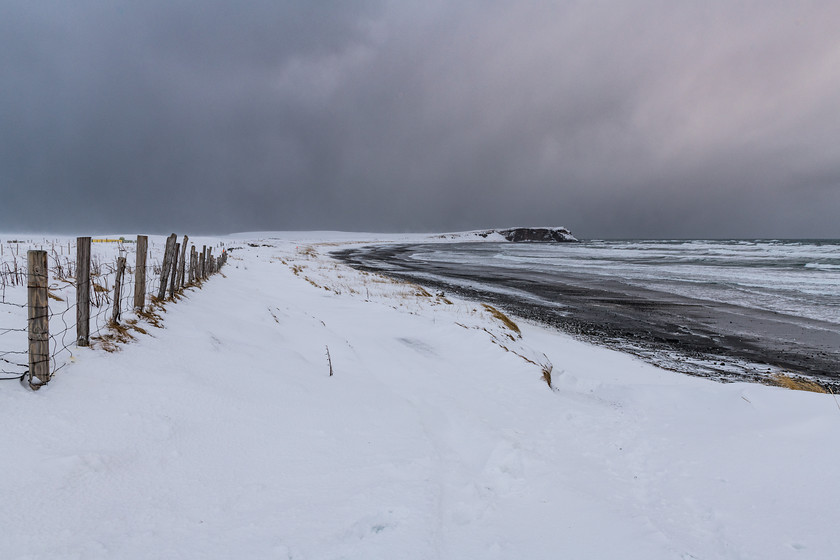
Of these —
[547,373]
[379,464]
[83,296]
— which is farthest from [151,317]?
[547,373]

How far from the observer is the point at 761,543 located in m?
2.83

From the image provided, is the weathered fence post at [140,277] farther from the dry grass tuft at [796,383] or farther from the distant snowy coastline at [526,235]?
the distant snowy coastline at [526,235]

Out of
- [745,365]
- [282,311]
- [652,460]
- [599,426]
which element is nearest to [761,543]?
[652,460]

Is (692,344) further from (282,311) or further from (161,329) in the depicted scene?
(161,329)

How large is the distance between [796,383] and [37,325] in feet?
36.9

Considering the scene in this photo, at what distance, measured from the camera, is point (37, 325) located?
10.5 feet

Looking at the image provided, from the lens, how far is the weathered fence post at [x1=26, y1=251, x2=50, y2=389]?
314cm

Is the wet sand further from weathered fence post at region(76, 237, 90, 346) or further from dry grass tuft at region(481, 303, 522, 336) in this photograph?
weathered fence post at region(76, 237, 90, 346)

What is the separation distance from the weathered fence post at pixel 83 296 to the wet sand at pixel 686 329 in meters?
10.5

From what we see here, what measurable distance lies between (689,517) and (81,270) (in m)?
6.23

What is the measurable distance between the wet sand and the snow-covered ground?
396cm

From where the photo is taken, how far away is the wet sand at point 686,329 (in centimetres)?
884

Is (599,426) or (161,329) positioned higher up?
(161,329)

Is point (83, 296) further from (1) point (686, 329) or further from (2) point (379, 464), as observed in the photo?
(1) point (686, 329)
